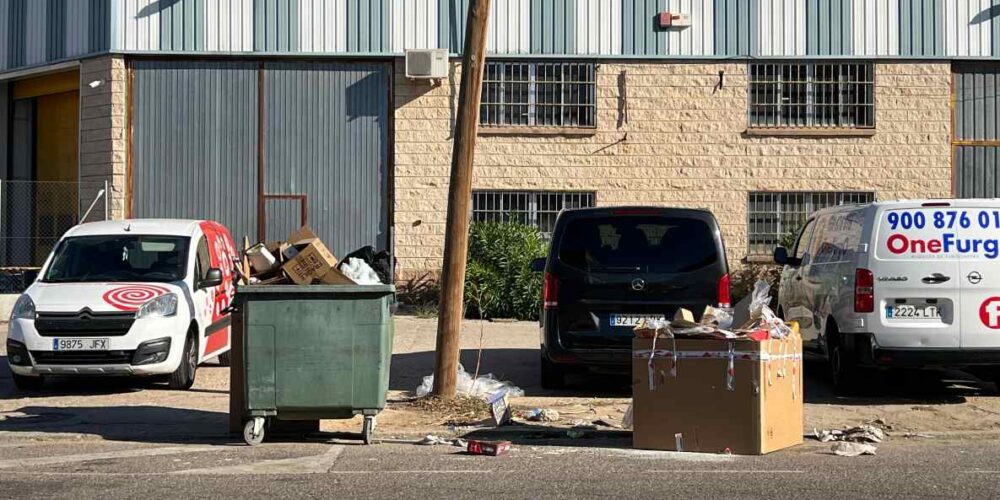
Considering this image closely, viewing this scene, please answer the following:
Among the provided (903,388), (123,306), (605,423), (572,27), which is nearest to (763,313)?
(605,423)

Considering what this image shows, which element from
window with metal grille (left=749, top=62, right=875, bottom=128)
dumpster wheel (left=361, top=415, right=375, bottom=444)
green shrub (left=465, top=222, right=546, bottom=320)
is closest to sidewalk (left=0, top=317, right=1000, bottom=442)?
dumpster wheel (left=361, top=415, right=375, bottom=444)

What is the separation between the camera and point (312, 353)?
368 inches

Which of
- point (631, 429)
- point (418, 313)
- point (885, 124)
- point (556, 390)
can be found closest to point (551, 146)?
point (418, 313)

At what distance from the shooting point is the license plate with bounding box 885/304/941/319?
11.0 m

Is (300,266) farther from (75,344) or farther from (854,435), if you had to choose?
(854,435)

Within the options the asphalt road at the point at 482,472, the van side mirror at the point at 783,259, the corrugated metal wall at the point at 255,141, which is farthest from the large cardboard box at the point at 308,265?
the corrugated metal wall at the point at 255,141

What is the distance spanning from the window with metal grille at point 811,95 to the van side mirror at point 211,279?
39.3ft

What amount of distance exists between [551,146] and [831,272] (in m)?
10.2

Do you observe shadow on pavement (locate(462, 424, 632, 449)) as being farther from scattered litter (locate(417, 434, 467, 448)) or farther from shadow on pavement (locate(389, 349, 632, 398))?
shadow on pavement (locate(389, 349, 632, 398))

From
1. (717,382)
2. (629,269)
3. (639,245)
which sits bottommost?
(717,382)

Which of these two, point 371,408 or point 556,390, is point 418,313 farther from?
point 371,408

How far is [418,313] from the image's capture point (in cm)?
2044

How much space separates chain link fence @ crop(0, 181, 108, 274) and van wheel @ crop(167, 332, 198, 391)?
9.79m

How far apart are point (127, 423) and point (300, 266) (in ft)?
7.46
